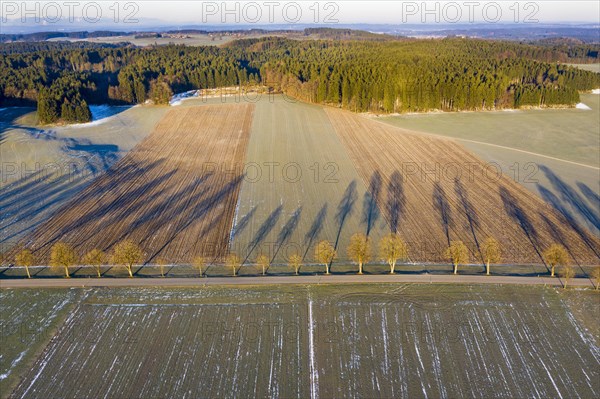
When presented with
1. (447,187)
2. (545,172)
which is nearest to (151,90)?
(447,187)

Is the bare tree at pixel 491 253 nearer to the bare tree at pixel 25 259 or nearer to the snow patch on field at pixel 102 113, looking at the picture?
the bare tree at pixel 25 259

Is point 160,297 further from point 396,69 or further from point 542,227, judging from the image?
point 396,69

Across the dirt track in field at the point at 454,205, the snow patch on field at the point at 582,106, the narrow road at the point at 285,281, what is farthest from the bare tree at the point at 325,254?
the snow patch on field at the point at 582,106

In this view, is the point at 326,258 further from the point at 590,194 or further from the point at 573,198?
the point at 590,194

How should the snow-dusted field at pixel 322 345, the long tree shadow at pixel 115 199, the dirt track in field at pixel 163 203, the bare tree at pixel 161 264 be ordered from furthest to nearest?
the long tree shadow at pixel 115 199 < the dirt track in field at pixel 163 203 < the bare tree at pixel 161 264 < the snow-dusted field at pixel 322 345

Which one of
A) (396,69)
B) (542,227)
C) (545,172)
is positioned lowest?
(542,227)

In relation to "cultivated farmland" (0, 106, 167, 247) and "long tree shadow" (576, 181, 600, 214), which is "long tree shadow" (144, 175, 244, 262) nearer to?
"cultivated farmland" (0, 106, 167, 247)
